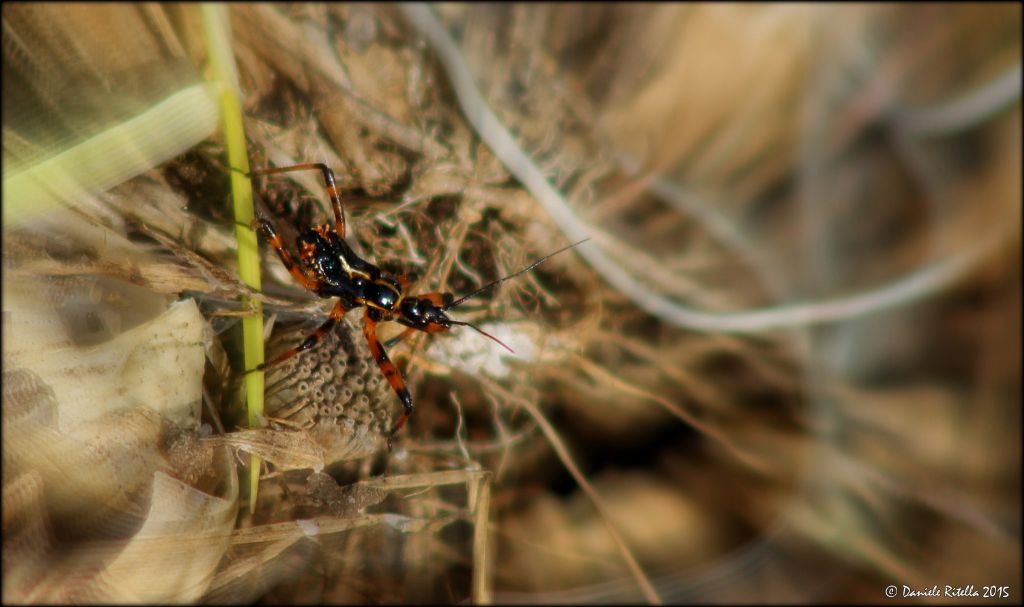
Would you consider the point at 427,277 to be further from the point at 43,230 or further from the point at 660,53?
the point at 660,53

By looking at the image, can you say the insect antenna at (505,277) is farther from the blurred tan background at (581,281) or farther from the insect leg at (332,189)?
the insect leg at (332,189)

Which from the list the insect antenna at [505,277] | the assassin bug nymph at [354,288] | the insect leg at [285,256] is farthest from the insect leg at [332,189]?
the insect antenna at [505,277]

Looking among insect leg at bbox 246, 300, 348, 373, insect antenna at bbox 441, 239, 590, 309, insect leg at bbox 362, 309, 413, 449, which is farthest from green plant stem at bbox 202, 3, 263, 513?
insect antenna at bbox 441, 239, 590, 309

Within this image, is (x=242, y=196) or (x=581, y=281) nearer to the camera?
(x=242, y=196)

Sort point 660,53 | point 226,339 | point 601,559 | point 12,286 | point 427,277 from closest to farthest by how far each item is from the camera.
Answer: point 12,286, point 226,339, point 601,559, point 427,277, point 660,53

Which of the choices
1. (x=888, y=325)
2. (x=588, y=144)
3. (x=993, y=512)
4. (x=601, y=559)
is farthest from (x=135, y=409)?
(x=993, y=512)

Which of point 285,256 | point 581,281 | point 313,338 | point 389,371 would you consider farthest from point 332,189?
point 581,281

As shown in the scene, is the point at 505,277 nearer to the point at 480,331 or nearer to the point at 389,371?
the point at 480,331
